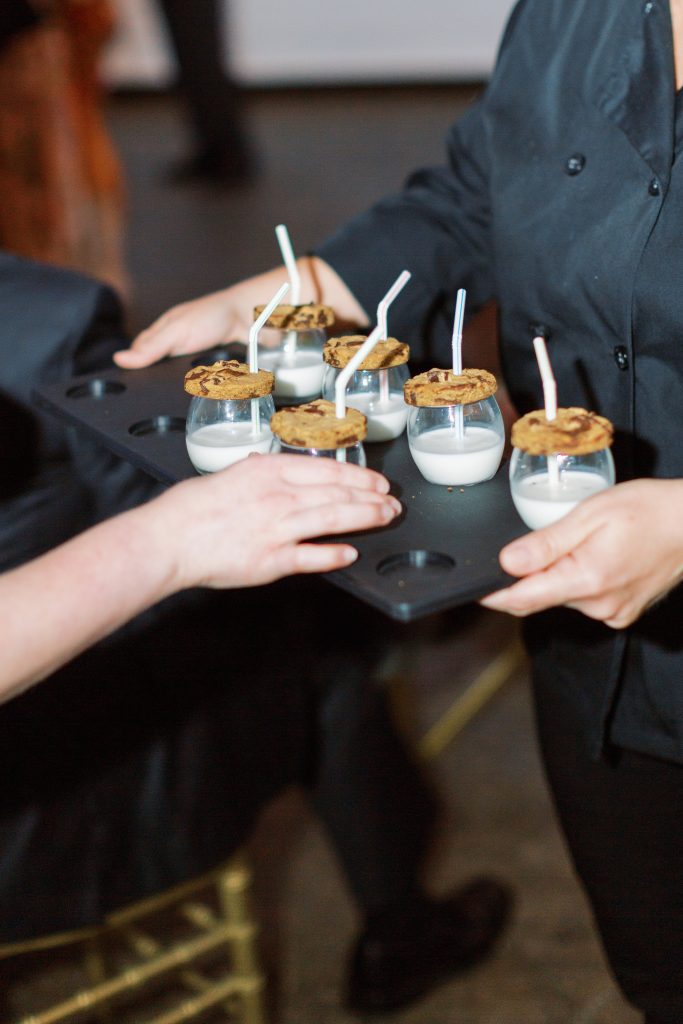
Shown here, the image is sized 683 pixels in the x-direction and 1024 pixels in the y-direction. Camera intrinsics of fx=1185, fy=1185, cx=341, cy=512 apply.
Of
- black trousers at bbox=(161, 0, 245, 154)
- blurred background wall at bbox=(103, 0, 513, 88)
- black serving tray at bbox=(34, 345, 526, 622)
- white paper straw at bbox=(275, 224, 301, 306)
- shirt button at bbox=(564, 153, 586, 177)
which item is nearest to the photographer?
black serving tray at bbox=(34, 345, 526, 622)

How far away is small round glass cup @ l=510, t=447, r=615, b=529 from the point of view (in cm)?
93

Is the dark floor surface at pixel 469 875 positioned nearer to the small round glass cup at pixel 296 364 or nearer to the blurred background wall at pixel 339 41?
the small round glass cup at pixel 296 364

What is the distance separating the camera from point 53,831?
1.35 meters

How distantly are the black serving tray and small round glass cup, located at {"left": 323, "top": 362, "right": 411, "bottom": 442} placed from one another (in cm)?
2

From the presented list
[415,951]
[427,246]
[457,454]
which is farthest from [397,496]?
[415,951]

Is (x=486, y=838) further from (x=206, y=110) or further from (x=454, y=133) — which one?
(x=206, y=110)

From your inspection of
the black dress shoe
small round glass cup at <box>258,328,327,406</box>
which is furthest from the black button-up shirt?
the black dress shoe

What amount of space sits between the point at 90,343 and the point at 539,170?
0.62 meters

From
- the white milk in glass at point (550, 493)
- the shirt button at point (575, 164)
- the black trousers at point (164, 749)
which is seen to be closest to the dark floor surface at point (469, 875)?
the black trousers at point (164, 749)

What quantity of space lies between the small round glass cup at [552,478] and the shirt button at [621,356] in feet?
0.50

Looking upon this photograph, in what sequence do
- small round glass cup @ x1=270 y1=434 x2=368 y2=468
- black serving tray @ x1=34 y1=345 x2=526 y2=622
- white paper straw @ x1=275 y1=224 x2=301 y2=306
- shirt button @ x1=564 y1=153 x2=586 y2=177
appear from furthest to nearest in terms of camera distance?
white paper straw @ x1=275 y1=224 x2=301 y2=306 → shirt button @ x1=564 y1=153 x2=586 y2=177 → small round glass cup @ x1=270 y1=434 x2=368 y2=468 → black serving tray @ x1=34 y1=345 x2=526 y2=622

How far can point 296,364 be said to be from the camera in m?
1.27

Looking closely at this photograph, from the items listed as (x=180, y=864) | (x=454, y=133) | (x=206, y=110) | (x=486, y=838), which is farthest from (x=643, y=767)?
(x=206, y=110)

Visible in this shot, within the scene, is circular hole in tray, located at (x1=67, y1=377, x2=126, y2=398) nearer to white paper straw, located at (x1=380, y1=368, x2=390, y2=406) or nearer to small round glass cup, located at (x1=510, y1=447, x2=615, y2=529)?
white paper straw, located at (x1=380, y1=368, x2=390, y2=406)
